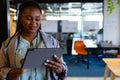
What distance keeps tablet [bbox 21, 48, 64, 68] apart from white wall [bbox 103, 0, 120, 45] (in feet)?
26.2

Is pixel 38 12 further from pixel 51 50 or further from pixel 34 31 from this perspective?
pixel 51 50

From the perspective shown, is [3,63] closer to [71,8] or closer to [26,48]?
[26,48]

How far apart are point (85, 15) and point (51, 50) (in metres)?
8.17

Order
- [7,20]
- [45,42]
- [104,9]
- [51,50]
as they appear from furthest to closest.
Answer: [104,9], [7,20], [45,42], [51,50]

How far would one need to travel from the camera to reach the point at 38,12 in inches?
55.7

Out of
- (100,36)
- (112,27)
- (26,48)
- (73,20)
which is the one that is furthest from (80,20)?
(26,48)

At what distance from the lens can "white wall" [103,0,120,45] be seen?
9.04 meters

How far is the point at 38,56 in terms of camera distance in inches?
52.9

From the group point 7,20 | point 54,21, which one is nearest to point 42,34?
point 7,20

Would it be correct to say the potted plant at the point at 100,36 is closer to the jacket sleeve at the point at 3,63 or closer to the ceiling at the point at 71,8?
the ceiling at the point at 71,8

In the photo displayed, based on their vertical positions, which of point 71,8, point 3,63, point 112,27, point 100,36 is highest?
point 71,8

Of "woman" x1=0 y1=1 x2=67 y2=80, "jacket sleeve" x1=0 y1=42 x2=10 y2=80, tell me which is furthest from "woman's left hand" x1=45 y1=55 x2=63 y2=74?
"jacket sleeve" x1=0 y1=42 x2=10 y2=80

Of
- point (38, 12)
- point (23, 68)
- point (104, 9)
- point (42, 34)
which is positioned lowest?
point (23, 68)

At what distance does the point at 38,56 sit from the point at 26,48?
0.41 feet
